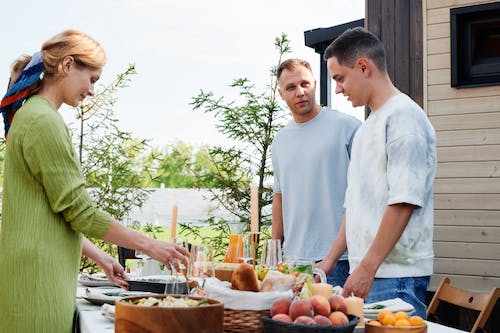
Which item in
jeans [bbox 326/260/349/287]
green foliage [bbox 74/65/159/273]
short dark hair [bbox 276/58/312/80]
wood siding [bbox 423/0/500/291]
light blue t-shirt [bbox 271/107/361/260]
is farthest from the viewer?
green foliage [bbox 74/65/159/273]

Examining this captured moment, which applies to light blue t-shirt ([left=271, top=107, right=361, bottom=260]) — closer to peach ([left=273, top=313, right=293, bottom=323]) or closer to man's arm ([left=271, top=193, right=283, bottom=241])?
man's arm ([left=271, top=193, right=283, bottom=241])

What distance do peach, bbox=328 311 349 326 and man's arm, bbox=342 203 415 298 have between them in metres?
0.73

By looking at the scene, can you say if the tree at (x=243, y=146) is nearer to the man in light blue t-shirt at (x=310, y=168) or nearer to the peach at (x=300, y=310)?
the man in light blue t-shirt at (x=310, y=168)

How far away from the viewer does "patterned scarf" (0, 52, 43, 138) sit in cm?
225

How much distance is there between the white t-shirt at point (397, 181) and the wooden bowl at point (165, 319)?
1.05 metres

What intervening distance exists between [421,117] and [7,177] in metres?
1.37

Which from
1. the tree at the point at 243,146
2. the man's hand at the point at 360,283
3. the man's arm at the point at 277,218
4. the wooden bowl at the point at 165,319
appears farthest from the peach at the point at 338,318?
the tree at the point at 243,146

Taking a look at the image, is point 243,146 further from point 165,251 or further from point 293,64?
point 165,251

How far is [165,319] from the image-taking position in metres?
1.45

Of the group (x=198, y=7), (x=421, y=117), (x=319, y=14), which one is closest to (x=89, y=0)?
(x=198, y=7)

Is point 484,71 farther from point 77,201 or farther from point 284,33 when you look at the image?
point 77,201

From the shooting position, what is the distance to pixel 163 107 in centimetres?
6059

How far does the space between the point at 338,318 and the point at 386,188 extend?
3.11 ft

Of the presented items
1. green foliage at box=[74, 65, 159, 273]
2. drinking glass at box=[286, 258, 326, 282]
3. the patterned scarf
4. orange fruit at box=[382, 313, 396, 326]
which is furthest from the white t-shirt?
green foliage at box=[74, 65, 159, 273]
